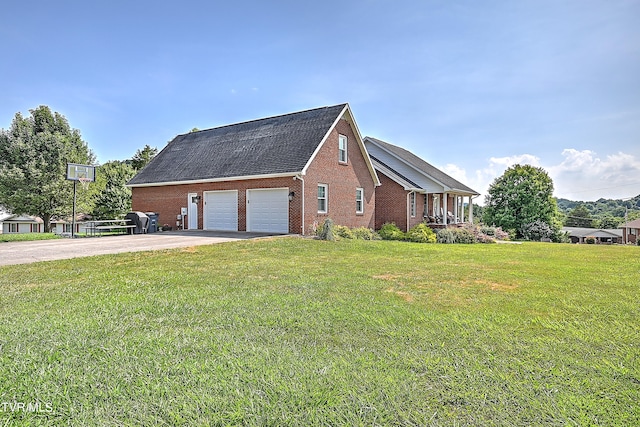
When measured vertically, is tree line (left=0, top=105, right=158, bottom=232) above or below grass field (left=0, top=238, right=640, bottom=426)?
above

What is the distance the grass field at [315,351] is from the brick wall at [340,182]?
34.8ft

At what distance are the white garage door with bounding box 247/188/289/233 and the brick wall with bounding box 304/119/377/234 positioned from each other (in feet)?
3.63

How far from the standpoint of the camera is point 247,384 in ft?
8.86

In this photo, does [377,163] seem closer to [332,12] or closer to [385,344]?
[332,12]

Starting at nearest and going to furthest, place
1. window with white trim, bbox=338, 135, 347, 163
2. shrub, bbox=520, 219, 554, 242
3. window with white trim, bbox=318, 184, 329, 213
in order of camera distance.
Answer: window with white trim, bbox=318, 184, 329, 213 → window with white trim, bbox=338, 135, 347, 163 → shrub, bbox=520, 219, 554, 242

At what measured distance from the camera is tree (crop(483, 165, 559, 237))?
1417 inches

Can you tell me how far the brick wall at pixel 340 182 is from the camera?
16750 millimetres

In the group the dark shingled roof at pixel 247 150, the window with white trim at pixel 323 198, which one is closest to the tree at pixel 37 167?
the dark shingled roof at pixel 247 150

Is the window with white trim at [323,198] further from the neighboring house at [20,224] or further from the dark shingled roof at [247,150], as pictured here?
the neighboring house at [20,224]

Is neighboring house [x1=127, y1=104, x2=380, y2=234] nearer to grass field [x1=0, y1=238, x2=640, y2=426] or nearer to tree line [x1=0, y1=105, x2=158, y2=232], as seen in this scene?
tree line [x1=0, y1=105, x2=158, y2=232]

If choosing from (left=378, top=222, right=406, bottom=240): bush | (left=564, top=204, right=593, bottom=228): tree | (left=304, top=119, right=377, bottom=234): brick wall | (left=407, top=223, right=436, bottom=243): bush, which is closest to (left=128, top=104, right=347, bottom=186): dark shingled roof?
(left=304, top=119, right=377, bottom=234): brick wall

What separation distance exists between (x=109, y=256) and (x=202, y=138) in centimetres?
1567

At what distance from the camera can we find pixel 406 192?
22000 mm

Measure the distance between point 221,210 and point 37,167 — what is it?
1744 centimetres
